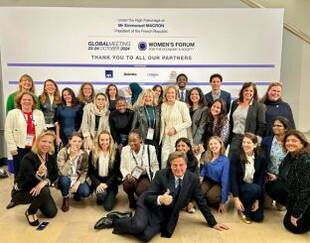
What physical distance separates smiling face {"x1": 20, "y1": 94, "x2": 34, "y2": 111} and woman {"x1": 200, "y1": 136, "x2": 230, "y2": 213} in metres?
2.18

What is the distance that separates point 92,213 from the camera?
3625 mm

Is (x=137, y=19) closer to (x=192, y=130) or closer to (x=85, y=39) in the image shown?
(x=85, y=39)

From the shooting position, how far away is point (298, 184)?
3.14m

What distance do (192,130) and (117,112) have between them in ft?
3.18

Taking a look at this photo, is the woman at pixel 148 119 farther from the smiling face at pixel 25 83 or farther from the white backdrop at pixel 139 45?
the smiling face at pixel 25 83

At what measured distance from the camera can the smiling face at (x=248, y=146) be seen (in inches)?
141

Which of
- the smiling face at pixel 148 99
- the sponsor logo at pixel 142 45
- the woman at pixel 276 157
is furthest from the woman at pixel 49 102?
the woman at pixel 276 157

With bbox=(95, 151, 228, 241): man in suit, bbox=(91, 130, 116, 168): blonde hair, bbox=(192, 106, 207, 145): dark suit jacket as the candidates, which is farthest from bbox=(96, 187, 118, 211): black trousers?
bbox=(192, 106, 207, 145): dark suit jacket

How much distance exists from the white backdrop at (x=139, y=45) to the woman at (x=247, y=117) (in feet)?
3.81

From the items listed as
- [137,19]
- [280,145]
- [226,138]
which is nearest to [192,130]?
[226,138]

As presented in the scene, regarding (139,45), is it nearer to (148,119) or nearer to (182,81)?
(182,81)

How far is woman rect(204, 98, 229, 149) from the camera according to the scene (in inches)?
154

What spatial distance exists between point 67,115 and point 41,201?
1.35m

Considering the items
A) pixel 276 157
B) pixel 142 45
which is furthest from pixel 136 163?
pixel 142 45
